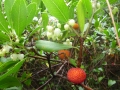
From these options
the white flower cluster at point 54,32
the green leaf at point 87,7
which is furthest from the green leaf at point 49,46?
the green leaf at point 87,7

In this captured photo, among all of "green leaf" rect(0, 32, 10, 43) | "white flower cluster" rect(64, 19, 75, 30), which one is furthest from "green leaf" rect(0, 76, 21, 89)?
"white flower cluster" rect(64, 19, 75, 30)

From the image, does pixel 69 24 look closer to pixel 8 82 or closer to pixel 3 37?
pixel 3 37

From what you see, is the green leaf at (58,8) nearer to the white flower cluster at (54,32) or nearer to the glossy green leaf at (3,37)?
the white flower cluster at (54,32)

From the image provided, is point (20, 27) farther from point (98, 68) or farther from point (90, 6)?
point (98, 68)

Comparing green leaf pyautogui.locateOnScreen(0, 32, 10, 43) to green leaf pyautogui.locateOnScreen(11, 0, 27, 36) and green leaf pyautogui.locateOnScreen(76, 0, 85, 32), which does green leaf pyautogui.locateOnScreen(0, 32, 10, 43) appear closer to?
green leaf pyautogui.locateOnScreen(11, 0, 27, 36)

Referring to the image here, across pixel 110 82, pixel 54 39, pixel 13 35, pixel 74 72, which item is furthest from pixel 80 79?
pixel 110 82
